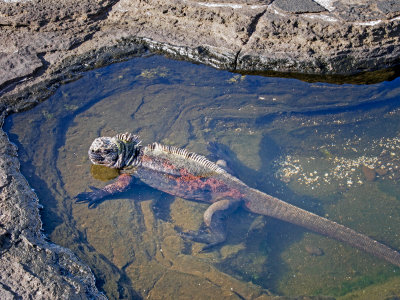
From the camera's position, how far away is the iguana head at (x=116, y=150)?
188 inches

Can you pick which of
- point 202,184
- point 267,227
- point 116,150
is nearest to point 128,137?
point 116,150

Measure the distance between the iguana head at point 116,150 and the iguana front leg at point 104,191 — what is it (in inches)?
9.8

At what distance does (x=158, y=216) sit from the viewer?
15.0ft

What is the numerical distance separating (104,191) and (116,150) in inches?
23.8

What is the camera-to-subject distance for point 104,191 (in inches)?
186

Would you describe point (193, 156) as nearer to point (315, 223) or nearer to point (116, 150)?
point (116, 150)

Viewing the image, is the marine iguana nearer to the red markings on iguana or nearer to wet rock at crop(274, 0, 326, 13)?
the red markings on iguana

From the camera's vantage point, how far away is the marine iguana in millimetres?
4559

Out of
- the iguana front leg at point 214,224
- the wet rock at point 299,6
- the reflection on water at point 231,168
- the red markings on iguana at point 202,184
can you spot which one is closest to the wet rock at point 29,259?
the reflection on water at point 231,168

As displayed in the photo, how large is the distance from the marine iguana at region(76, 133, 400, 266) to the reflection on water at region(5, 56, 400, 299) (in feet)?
0.43

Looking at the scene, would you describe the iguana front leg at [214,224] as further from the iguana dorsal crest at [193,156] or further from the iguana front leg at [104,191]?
the iguana front leg at [104,191]

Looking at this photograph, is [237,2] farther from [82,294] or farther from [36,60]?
[82,294]

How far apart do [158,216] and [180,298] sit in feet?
3.86

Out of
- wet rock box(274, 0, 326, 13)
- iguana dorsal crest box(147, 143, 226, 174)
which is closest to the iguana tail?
iguana dorsal crest box(147, 143, 226, 174)
